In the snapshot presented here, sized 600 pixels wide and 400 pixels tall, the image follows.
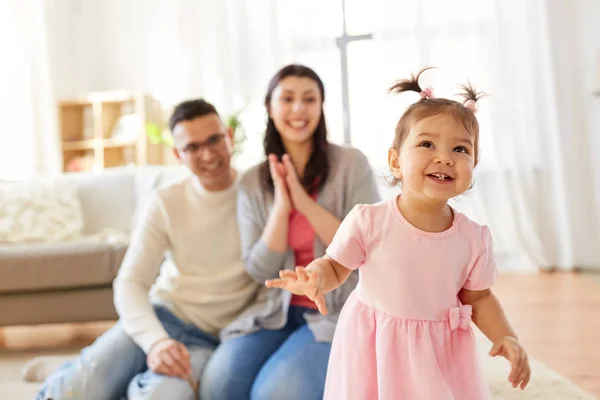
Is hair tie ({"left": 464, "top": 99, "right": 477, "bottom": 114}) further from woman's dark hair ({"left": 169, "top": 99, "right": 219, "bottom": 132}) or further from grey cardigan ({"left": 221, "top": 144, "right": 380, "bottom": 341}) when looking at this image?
woman's dark hair ({"left": 169, "top": 99, "right": 219, "bottom": 132})

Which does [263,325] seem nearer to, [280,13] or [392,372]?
[392,372]

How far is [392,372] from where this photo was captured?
92 cm

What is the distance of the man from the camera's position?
1480mm

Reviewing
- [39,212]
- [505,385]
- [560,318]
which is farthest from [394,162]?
[39,212]

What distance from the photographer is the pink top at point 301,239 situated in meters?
1.49

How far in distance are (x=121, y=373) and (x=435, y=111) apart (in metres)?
1.01

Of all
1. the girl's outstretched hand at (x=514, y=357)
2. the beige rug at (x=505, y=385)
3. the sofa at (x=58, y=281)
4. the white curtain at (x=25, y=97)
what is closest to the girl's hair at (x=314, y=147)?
the girl's outstretched hand at (x=514, y=357)

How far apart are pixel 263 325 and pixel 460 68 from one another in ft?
9.72

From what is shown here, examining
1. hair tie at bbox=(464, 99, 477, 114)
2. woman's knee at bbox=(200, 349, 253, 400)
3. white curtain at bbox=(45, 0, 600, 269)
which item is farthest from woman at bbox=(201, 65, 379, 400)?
white curtain at bbox=(45, 0, 600, 269)

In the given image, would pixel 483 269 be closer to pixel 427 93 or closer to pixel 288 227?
pixel 427 93

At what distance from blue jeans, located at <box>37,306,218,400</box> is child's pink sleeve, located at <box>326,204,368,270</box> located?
61 cm

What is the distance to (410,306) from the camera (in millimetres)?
938

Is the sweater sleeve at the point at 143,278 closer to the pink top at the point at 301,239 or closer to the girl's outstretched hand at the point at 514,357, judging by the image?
the pink top at the point at 301,239

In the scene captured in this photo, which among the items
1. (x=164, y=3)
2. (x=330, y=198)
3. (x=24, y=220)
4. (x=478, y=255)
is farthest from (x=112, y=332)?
(x=164, y=3)
